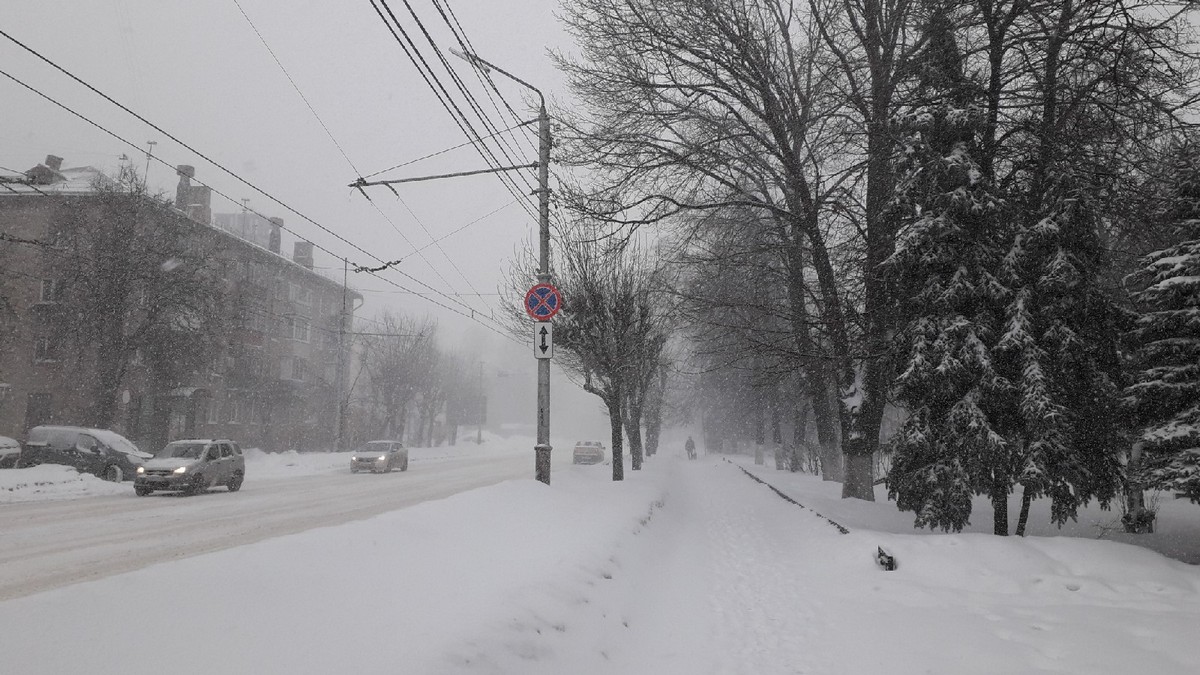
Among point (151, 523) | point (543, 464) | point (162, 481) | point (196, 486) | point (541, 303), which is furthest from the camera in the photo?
point (196, 486)

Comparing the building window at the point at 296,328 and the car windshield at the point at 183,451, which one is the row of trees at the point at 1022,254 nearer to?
the car windshield at the point at 183,451

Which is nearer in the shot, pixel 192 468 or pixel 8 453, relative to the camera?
pixel 192 468

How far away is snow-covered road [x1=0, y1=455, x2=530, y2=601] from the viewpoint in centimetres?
855

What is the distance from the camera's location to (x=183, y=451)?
19.6 metres

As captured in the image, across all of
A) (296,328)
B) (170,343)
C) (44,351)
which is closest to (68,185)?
(44,351)

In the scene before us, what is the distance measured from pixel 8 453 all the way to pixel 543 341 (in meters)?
21.3

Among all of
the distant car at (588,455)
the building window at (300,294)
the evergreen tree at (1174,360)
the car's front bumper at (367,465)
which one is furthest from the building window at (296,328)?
the evergreen tree at (1174,360)

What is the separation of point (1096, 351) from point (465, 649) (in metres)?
10.3

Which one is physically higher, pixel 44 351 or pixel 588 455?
pixel 44 351

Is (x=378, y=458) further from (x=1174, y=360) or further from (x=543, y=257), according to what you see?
(x=1174, y=360)

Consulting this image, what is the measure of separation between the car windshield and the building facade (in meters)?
6.90

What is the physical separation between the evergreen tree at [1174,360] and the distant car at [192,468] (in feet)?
68.6

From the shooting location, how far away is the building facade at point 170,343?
27844 millimetres

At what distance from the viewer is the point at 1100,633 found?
19.5 feet
